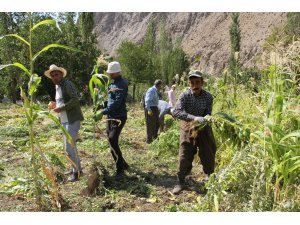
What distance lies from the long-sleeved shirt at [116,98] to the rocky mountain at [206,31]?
43.5 metres

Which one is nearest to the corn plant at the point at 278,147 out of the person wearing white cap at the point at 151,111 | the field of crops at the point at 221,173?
the field of crops at the point at 221,173

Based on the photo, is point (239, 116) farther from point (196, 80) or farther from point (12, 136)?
point (12, 136)

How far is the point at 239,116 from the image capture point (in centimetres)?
431

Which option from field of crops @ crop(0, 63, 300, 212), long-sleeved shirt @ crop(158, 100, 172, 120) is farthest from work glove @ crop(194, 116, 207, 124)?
long-sleeved shirt @ crop(158, 100, 172, 120)

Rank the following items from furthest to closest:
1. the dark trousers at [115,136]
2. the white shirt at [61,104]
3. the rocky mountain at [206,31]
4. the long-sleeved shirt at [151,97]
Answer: the rocky mountain at [206,31], the long-sleeved shirt at [151,97], the dark trousers at [115,136], the white shirt at [61,104]

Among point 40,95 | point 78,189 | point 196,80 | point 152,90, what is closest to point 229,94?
point 152,90

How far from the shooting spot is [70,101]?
4.42m

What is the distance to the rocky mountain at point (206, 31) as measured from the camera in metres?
56.4

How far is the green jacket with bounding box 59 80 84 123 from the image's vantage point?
4.43 m

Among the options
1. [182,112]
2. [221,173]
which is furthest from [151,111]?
[221,173]

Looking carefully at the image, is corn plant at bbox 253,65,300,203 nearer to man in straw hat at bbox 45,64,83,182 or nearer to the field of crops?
the field of crops

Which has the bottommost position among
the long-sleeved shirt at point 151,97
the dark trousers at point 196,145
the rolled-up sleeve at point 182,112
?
the dark trousers at point 196,145

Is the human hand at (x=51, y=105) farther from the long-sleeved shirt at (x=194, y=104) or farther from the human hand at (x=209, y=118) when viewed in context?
the human hand at (x=209, y=118)

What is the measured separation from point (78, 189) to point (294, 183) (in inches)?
102
